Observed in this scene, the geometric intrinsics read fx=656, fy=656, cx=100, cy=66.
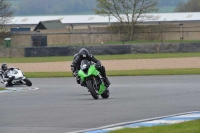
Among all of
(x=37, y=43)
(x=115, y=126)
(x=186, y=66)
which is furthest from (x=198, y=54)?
(x=115, y=126)

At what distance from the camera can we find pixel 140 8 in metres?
62.7

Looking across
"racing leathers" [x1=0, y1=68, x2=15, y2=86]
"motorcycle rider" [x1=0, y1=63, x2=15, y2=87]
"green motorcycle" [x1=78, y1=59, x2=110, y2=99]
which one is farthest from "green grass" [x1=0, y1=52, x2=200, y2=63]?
"green motorcycle" [x1=78, y1=59, x2=110, y2=99]

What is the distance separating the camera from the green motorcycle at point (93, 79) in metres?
17.0

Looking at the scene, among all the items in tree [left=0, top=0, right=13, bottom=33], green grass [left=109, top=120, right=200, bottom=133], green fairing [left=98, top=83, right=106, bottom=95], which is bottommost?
green fairing [left=98, top=83, right=106, bottom=95]

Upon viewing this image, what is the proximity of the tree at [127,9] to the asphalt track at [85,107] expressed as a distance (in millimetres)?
39467

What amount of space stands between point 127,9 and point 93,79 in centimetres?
4517

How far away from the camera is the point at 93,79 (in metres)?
17.2

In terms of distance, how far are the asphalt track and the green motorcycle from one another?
0.26 m

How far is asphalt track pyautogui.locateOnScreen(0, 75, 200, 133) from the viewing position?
1171 centimetres

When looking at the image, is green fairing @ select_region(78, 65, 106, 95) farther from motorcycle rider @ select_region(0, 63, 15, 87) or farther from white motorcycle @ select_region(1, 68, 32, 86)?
motorcycle rider @ select_region(0, 63, 15, 87)

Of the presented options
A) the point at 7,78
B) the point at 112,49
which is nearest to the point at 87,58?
the point at 7,78

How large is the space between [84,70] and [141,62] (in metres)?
19.6

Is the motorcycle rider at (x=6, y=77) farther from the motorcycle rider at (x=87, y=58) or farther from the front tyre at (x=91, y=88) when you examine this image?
the front tyre at (x=91, y=88)

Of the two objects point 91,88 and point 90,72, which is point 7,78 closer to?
point 90,72
